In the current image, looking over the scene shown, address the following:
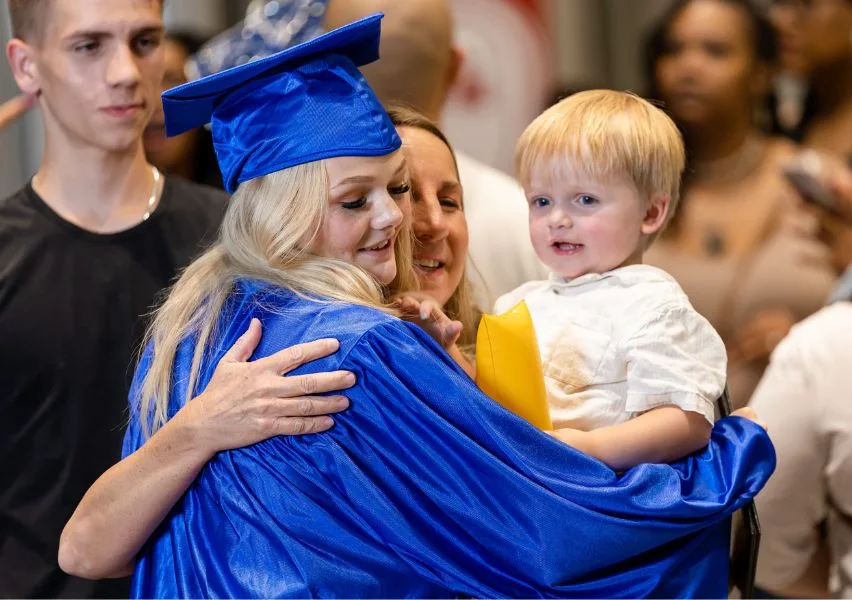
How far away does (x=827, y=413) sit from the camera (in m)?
2.50

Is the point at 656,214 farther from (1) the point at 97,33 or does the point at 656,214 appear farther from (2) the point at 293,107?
(1) the point at 97,33

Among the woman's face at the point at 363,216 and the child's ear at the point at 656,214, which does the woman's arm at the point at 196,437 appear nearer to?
the woman's face at the point at 363,216

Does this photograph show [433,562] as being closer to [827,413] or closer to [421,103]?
[827,413]

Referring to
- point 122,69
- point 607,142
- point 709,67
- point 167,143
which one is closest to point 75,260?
point 122,69

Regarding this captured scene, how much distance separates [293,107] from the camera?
1982 millimetres

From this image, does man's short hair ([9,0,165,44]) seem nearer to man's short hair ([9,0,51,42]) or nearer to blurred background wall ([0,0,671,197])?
man's short hair ([9,0,51,42])

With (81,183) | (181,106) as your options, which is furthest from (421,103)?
(181,106)

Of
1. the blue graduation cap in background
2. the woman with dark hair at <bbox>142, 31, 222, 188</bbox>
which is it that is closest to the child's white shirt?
the blue graduation cap in background

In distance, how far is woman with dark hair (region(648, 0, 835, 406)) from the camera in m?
3.81

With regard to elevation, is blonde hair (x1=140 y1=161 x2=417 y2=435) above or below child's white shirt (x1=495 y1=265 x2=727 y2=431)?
above

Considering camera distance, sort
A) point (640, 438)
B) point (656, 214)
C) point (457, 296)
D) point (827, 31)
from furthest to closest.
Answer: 1. point (827, 31)
2. point (457, 296)
3. point (656, 214)
4. point (640, 438)

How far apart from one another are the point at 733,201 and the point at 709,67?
42cm

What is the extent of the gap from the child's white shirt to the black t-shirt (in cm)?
81

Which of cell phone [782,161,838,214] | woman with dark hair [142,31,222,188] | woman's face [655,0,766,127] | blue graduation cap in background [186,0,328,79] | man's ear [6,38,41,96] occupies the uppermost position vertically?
man's ear [6,38,41,96]
